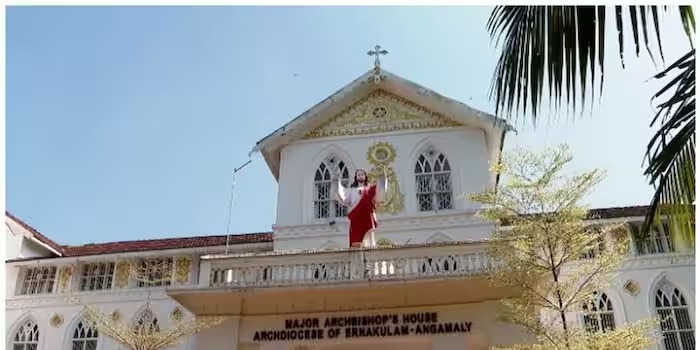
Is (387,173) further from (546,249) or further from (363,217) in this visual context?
(546,249)

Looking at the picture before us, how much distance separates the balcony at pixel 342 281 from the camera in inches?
457

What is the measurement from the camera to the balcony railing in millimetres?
11695

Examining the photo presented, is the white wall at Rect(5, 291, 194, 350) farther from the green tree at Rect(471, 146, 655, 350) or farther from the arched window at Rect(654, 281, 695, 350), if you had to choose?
the arched window at Rect(654, 281, 695, 350)

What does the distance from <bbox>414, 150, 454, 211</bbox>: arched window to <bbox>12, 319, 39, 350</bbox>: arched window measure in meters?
13.5

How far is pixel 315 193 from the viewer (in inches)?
696

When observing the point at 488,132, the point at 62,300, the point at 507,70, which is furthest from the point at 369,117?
the point at 507,70

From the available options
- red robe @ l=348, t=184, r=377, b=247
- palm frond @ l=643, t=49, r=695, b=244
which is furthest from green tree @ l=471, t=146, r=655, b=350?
palm frond @ l=643, t=49, r=695, b=244

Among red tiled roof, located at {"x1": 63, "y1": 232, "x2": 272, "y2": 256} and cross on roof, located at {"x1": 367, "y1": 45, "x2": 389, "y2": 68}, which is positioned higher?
cross on roof, located at {"x1": 367, "y1": 45, "x2": 389, "y2": 68}

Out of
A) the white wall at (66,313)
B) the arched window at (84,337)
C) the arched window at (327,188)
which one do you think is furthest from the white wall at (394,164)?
the arched window at (84,337)

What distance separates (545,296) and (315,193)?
354 inches

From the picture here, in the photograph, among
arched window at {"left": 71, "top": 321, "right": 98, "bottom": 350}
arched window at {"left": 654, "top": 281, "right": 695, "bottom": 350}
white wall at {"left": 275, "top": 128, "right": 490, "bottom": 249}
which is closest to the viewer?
arched window at {"left": 654, "top": 281, "right": 695, "bottom": 350}

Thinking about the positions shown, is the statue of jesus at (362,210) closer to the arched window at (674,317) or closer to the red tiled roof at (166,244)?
the red tiled roof at (166,244)

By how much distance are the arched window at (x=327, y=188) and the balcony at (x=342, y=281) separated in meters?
5.00

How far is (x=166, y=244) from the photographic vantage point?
21.0m
